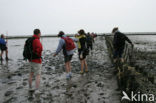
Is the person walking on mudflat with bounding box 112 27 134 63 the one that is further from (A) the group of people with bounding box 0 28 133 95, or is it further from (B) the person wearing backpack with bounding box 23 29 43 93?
(B) the person wearing backpack with bounding box 23 29 43 93

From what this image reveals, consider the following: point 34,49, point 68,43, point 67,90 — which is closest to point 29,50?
point 34,49

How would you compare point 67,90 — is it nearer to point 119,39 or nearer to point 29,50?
point 29,50

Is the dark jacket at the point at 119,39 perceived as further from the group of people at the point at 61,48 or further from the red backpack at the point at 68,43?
the red backpack at the point at 68,43

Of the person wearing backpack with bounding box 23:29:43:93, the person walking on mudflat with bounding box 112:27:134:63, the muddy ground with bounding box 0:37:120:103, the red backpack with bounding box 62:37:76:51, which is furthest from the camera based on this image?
the person walking on mudflat with bounding box 112:27:134:63

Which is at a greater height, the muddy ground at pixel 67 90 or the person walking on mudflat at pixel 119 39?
the person walking on mudflat at pixel 119 39

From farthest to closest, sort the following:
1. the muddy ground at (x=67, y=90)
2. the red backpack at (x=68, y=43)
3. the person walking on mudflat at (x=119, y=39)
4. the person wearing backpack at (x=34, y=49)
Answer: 1. the person walking on mudflat at (x=119, y=39)
2. the red backpack at (x=68, y=43)
3. the person wearing backpack at (x=34, y=49)
4. the muddy ground at (x=67, y=90)

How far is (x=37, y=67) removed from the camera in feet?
19.3

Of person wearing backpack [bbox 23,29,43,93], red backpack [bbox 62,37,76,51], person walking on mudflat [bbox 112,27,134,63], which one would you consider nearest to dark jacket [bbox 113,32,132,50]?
person walking on mudflat [bbox 112,27,134,63]

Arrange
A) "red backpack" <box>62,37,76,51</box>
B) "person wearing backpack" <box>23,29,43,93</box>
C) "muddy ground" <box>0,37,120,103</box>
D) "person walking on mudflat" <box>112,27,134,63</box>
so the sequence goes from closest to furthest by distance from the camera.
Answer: "muddy ground" <box>0,37,120,103</box> → "person wearing backpack" <box>23,29,43,93</box> → "red backpack" <box>62,37,76,51</box> → "person walking on mudflat" <box>112,27,134,63</box>

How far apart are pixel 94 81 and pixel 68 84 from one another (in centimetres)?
138

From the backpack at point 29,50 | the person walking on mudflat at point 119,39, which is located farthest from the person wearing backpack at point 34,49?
the person walking on mudflat at point 119,39

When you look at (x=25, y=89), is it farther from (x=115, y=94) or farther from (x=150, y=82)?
(x=150, y=82)

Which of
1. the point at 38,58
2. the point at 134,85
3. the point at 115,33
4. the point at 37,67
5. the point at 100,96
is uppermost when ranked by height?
the point at 115,33

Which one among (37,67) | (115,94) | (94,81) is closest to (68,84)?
(94,81)
